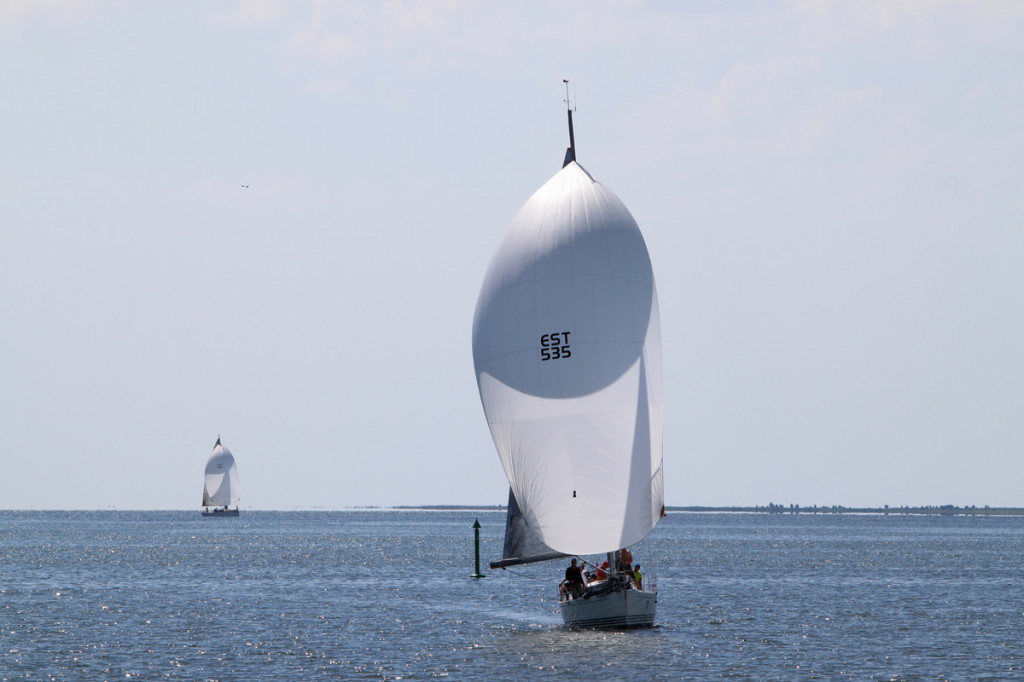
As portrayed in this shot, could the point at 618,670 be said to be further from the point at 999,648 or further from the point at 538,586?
the point at 538,586

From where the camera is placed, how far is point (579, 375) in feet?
126

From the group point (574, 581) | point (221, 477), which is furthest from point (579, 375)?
point (221, 477)

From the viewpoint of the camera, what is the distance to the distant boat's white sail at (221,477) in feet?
629

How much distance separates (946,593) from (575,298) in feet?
115

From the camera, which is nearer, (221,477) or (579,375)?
(579,375)

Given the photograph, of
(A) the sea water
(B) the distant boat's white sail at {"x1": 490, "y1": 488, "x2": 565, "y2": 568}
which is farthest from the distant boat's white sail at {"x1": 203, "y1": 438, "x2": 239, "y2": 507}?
(B) the distant boat's white sail at {"x1": 490, "y1": 488, "x2": 565, "y2": 568}

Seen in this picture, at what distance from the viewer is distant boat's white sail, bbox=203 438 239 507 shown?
629 feet

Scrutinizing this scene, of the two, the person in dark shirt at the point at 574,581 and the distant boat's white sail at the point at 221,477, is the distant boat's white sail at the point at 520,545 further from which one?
the distant boat's white sail at the point at 221,477

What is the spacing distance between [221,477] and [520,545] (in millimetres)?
159402

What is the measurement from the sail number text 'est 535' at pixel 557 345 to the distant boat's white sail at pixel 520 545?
6.14 m

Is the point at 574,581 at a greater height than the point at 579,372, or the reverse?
the point at 579,372

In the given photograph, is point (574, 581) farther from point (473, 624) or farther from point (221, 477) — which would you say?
point (221, 477)

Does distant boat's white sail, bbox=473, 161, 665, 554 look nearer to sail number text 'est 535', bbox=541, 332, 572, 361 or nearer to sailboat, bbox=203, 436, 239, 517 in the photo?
sail number text 'est 535', bbox=541, 332, 572, 361

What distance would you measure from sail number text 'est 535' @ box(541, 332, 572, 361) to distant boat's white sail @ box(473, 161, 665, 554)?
3 centimetres
